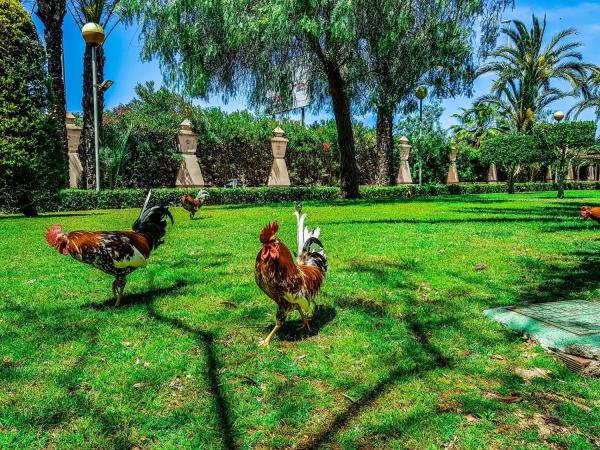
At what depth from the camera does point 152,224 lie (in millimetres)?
4914

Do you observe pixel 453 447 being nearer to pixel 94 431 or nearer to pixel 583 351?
pixel 583 351

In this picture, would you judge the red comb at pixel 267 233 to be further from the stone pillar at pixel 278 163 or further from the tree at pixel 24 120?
the stone pillar at pixel 278 163

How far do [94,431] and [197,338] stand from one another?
131cm

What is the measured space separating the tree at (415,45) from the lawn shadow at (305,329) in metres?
12.3

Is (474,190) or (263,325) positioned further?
(474,190)

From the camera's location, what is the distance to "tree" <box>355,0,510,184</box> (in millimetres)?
14453

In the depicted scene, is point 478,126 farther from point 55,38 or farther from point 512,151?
point 55,38

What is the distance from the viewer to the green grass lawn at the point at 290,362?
244 cm

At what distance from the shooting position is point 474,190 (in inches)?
1197

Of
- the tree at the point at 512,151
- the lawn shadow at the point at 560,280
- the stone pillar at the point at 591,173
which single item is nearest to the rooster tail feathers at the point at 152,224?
the lawn shadow at the point at 560,280

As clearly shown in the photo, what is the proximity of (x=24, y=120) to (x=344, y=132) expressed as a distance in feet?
36.4

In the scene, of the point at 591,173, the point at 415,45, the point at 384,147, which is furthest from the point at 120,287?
the point at 591,173

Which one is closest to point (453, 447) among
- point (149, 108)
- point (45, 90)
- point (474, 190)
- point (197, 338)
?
point (197, 338)

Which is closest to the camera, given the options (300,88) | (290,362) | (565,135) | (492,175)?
(290,362)
